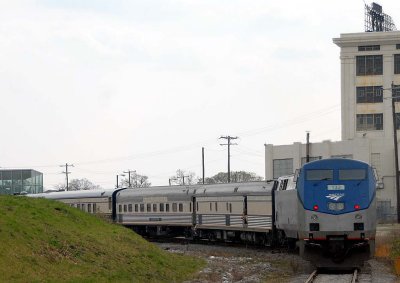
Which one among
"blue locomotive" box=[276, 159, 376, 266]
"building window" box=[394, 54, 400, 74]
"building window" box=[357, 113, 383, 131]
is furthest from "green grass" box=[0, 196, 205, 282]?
"building window" box=[394, 54, 400, 74]

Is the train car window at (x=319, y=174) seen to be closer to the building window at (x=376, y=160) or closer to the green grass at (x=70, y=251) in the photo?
the green grass at (x=70, y=251)

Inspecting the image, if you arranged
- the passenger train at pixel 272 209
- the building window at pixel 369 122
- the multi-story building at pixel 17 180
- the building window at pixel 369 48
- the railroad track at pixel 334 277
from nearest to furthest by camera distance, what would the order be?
1. the railroad track at pixel 334 277
2. the passenger train at pixel 272 209
3. the building window at pixel 369 48
4. the building window at pixel 369 122
5. the multi-story building at pixel 17 180

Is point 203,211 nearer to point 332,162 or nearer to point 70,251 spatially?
point 332,162

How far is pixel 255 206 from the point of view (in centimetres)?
3875

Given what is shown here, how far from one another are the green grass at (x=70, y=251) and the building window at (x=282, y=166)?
182 ft

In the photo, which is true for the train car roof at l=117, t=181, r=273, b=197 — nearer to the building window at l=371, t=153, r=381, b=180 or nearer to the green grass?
the green grass

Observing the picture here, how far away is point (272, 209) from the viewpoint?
3653cm

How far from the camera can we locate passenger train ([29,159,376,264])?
86.9 feet

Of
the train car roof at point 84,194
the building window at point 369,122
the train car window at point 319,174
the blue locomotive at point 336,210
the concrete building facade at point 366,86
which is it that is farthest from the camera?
the building window at point 369,122

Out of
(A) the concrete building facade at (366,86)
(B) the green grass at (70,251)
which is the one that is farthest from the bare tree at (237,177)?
(B) the green grass at (70,251)

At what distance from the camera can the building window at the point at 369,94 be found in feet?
301

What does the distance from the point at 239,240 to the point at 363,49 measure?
5452 centimetres

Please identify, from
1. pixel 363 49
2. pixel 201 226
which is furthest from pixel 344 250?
pixel 363 49

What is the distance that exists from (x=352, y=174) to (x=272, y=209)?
32.4 feet
